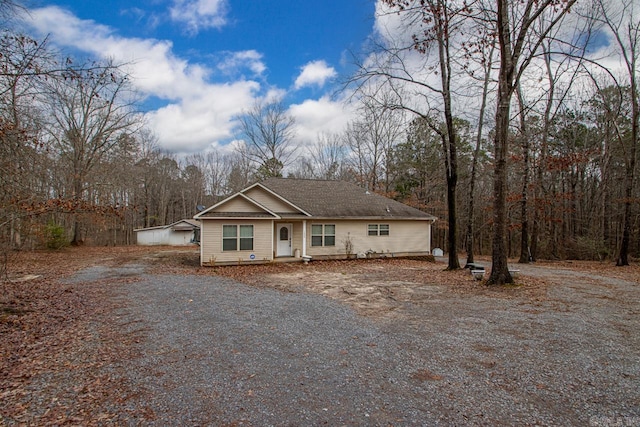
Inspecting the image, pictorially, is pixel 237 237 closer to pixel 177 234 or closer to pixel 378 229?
pixel 378 229

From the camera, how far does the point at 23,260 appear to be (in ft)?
49.6

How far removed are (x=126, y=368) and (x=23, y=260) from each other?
15.2 m

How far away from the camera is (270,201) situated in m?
17.1

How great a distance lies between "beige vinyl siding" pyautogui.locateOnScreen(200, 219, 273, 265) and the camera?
1498 cm

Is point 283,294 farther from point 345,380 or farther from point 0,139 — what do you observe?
point 0,139

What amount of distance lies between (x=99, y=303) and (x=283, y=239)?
32.9 ft

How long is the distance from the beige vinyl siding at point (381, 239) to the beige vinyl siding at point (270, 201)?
142 centimetres

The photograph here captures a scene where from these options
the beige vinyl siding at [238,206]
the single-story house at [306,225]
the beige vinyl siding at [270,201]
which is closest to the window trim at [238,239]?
the single-story house at [306,225]

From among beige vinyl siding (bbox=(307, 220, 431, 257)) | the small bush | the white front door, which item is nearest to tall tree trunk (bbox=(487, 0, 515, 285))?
beige vinyl siding (bbox=(307, 220, 431, 257))

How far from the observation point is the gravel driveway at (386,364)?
3.21 metres

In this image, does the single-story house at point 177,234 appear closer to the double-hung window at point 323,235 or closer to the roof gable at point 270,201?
the roof gable at point 270,201

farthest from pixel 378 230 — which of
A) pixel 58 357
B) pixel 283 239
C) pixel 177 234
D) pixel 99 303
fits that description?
pixel 177 234

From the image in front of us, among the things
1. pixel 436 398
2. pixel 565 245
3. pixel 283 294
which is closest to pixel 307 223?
pixel 283 294

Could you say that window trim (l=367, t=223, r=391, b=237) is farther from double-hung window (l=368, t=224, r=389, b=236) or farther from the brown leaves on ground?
the brown leaves on ground
